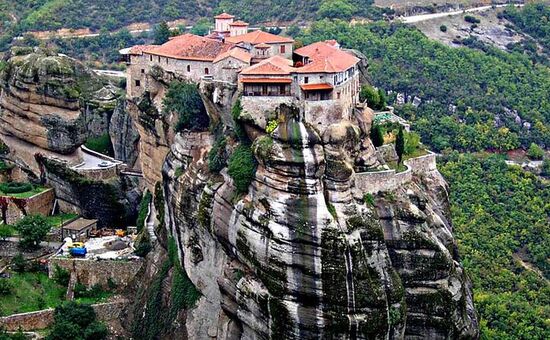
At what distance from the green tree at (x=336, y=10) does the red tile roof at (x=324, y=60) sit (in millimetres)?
51511

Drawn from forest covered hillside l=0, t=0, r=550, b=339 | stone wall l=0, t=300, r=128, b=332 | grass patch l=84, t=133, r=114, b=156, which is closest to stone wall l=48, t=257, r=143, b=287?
stone wall l=0, t=300, r=128, b=332

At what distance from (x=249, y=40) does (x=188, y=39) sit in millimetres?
4855

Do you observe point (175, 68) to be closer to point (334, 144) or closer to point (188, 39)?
point (188, 39)

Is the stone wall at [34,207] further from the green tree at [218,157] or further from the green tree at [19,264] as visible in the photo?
the green tree at [218,157]

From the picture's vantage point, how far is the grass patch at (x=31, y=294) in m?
54.3

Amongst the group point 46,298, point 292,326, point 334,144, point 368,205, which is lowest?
point 46,298

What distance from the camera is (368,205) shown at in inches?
1804

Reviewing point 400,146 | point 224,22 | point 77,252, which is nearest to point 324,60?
point 400,146

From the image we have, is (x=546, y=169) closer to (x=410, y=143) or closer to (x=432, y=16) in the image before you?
(x=410, y=143)

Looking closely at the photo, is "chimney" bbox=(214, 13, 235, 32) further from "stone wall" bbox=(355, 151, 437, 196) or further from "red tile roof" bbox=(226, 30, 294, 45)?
"stone wall" bbox=(355, 151, 437, 196)

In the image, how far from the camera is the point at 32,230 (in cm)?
5900

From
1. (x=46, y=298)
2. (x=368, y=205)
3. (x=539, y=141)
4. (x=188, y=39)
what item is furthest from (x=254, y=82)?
(x=539, y=141)

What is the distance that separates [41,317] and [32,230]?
719 centimetres

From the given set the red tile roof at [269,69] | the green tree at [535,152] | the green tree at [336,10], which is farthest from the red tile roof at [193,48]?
the green tree at [336,10]
